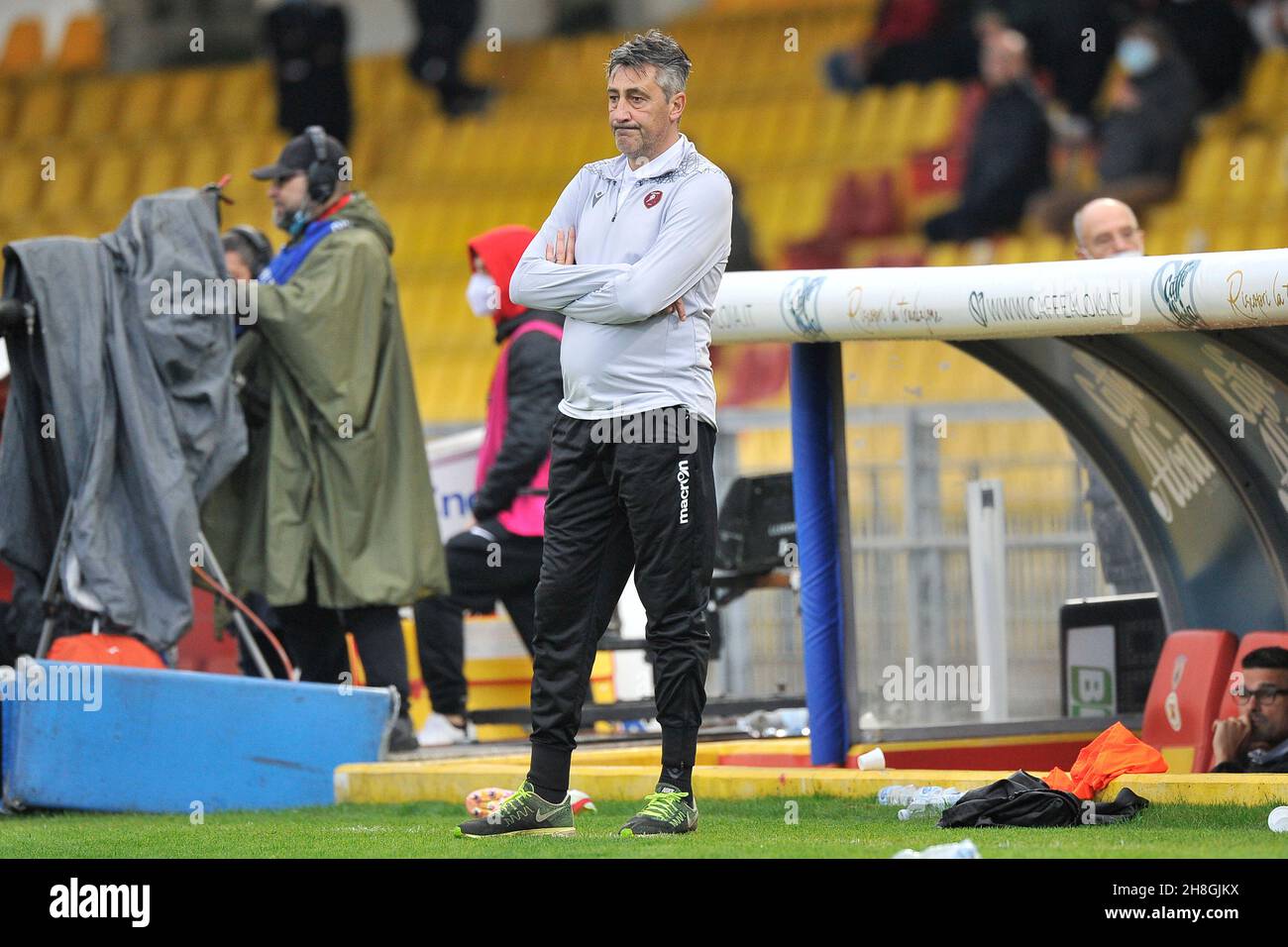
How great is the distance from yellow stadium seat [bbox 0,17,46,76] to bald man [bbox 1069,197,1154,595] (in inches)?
568

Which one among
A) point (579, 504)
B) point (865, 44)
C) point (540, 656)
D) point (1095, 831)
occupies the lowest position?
point (1095, 831)

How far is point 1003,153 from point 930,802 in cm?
943

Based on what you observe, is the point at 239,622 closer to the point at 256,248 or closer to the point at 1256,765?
the point at 256,248

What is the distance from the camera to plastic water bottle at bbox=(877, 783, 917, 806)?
595 cm

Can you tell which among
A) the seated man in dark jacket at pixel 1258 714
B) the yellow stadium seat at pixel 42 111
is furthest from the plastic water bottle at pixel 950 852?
the yellow stadium seat at pixel 42 111

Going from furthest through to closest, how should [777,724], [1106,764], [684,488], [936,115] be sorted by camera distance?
[936,115]
[777,724]
[1106,764]
[684,488]

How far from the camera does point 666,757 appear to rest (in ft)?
17.0

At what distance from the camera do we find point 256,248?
28.4ft

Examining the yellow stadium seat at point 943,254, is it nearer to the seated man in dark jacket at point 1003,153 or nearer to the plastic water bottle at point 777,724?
the seated man in dark jacket at point 1003,153

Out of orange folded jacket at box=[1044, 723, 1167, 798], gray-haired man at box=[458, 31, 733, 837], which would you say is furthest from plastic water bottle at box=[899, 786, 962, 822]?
gray-haired man at box=[458, 31, 733, 837]

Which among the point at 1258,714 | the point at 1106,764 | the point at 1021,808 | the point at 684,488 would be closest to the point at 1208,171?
the point at 1258,714
